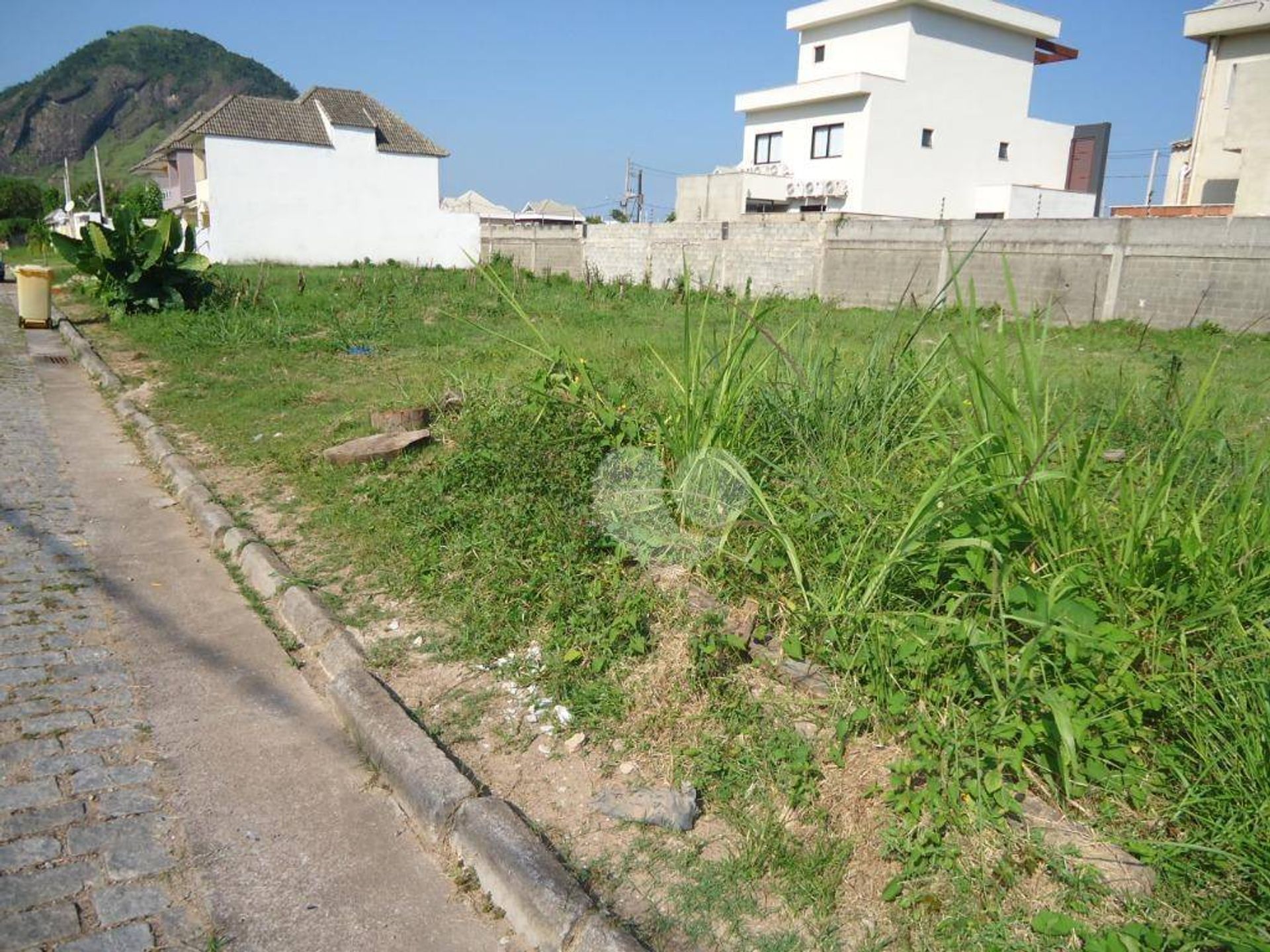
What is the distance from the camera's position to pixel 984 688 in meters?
2.67

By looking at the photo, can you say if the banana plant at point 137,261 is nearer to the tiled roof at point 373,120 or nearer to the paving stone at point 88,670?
the paving stone at point 88,670

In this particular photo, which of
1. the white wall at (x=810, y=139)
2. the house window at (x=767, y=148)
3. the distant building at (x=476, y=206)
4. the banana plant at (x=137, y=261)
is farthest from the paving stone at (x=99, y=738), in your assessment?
the distant building at (x=476, y=206)

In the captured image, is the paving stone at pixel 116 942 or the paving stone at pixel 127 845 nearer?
the paving stone at pixel 116 942

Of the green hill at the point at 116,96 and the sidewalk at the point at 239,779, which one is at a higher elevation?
the green hill at the point at 116,96

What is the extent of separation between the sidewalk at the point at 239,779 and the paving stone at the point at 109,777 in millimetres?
15

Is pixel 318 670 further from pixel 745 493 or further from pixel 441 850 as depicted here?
pixel 745 493

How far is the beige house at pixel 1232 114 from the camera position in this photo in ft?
74.7

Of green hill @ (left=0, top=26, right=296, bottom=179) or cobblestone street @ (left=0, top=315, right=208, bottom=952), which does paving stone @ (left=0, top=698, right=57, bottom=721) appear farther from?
green hill @ (left=0, top=26, right=296, bottom=179)

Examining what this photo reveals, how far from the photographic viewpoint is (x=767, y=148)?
39.3m

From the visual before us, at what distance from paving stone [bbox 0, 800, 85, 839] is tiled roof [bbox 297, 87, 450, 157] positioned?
35.4 meters

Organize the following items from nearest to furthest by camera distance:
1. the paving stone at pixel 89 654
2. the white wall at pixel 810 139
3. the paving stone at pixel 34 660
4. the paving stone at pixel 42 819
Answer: the paving stone at pixel 42 819 → the paving stone at pixel 34 660 → the paving stone at pixel 89 654 → the white wall at pixel 810 139

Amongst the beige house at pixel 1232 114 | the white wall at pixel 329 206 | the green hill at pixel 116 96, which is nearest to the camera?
the beige house at pixel 1232 114

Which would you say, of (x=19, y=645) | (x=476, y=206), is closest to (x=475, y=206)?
(x=476, y=206)

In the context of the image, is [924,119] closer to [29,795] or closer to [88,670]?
[88,670]
